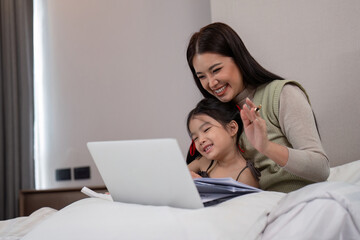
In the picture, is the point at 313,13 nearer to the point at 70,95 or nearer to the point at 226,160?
the point at 226,160

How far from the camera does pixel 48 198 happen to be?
2863 millimetres

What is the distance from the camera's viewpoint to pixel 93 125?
3.15 metres

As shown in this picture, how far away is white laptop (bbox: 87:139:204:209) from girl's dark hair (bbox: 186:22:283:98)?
27.3 inches

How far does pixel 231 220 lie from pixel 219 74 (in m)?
0.79

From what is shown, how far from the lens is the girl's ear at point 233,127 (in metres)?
1.64

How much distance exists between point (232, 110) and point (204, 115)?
12 cm

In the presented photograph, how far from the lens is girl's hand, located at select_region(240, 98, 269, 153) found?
1.22 meters

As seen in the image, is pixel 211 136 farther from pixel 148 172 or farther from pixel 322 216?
pixel 322 216

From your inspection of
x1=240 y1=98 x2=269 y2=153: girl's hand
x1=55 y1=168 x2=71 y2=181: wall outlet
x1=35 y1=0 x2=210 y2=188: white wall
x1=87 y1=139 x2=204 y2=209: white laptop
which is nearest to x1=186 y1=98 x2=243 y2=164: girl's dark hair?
x1=240 y1=98 x2=269 y2=153: girl's hand

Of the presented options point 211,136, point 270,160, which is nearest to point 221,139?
point 211,136

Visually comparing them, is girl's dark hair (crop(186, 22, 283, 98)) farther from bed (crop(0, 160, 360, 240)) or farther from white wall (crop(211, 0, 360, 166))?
bed (crop(0, 160, 360, 240))

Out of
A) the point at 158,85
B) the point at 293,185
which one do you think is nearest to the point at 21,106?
the point at 158,85

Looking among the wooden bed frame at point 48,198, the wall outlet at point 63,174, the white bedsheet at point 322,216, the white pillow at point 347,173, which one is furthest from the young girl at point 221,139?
the wall outlet at point 63,174

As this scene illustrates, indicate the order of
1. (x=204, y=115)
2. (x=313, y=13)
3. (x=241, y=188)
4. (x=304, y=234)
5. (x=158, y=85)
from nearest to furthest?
1. (x=304, y=234)
2. (x=241, y=188)
3. (x=204, y=115)
4. (x=313, y=13)
5. (x=158, y=85)
